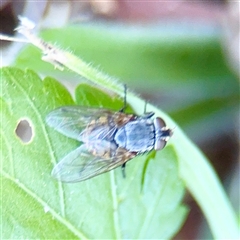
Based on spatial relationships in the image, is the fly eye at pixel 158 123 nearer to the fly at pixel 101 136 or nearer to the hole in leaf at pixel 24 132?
the fly at pixel 101 136

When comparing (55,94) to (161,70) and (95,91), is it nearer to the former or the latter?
(95,91)

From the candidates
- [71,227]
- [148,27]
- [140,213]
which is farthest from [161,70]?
[71,227]

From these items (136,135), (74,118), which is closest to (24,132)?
(74,118)

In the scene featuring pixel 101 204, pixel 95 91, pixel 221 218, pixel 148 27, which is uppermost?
pixel 148 27

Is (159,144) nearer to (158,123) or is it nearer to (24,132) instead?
(158,123)

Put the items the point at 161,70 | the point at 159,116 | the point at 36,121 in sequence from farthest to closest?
the point at 161,70, the point at 159,116, the point at 36,121

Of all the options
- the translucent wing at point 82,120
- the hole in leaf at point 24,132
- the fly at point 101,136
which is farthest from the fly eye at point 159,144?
the hole in leaf at point 24,132

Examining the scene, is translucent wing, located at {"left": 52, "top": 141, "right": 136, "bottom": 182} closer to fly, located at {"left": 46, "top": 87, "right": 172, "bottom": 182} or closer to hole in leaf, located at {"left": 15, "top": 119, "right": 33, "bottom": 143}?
fly, located at {"left": 46, "top": 87, "right": 172, "bottom": 182}
